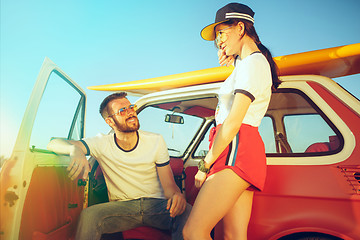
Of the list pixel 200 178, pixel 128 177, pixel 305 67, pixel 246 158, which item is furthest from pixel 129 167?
pixel 305 67

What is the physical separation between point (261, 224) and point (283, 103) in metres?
1.35

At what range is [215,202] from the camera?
1.38 metres

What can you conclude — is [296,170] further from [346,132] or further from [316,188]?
[346,132]

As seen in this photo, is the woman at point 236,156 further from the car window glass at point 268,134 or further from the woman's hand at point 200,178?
the car window glass at point 268,134

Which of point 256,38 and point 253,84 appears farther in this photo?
point 256,38

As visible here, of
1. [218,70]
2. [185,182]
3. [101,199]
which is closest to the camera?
[218,70]

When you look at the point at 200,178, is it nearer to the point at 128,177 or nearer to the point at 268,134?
the point at 128,177

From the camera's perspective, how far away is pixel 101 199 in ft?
8.43

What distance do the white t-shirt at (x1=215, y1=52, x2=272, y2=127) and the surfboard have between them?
56cm

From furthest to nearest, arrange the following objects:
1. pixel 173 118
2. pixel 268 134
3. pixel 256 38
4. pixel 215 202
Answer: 1. pixel 173 118
2. pixel 268 134
3. pixel 256 38
4. pixel 215 202

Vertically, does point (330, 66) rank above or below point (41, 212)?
above

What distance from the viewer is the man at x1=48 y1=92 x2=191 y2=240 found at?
207cm

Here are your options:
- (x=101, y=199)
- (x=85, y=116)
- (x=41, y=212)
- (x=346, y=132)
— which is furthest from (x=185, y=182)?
(x=346, y=132)

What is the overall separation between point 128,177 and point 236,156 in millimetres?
1264
